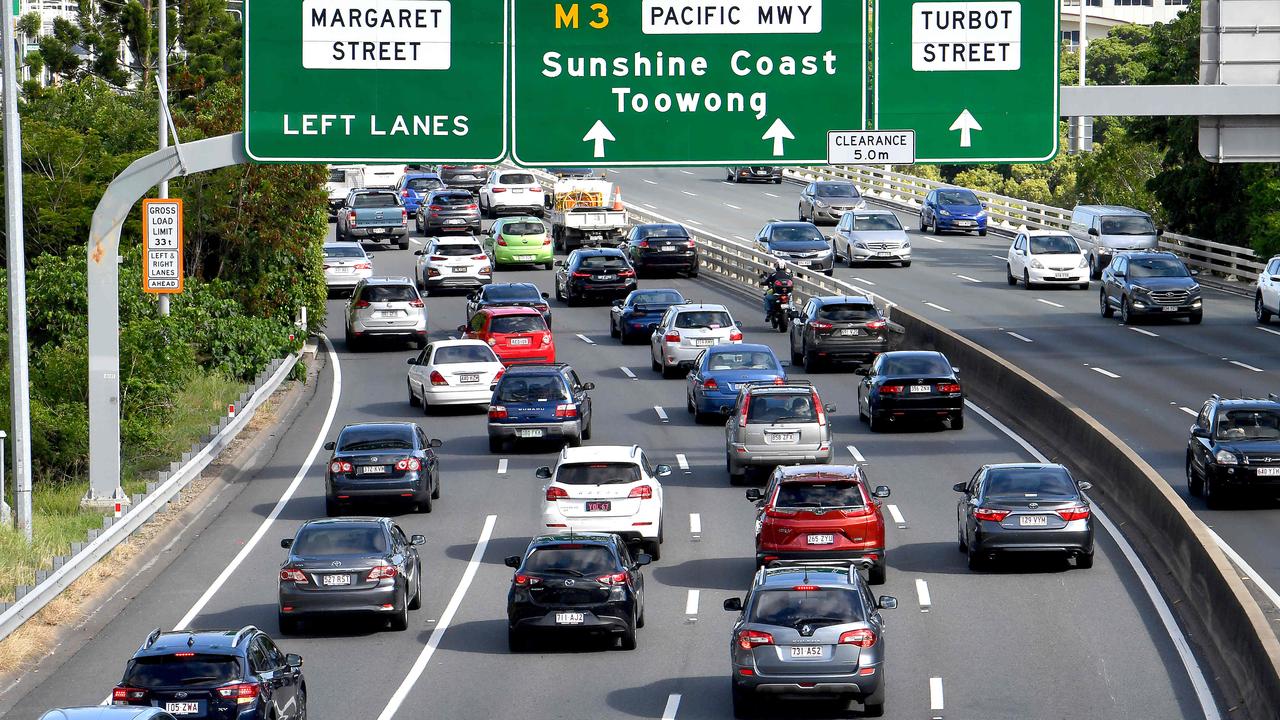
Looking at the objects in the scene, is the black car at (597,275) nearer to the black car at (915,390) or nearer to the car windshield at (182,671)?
the black car at (915,390)

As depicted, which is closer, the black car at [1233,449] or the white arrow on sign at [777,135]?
the white arrow on sign at [777,135]

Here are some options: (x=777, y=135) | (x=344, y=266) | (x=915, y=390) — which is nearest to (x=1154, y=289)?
(x=915, y=390)

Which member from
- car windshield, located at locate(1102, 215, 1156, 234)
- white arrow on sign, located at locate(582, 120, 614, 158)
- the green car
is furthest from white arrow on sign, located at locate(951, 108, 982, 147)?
the green car

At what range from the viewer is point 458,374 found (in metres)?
41.2

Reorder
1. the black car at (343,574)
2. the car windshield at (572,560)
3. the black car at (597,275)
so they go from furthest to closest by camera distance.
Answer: the black car at (597,275) < the black car at (343,574) < the car windshield at (572,560)

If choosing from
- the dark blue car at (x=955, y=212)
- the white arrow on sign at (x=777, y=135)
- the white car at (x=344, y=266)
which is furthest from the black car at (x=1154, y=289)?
the white arrow on sign at (x=777, y=135)

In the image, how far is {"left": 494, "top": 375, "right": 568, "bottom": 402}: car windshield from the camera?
121ft

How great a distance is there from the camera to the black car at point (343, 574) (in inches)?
959

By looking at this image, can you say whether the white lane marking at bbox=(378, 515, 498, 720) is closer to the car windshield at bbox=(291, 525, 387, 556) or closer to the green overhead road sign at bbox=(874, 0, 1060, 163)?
the car windshield at bbox=(291, 525, 387, 556)

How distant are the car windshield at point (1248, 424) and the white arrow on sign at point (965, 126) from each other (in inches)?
373

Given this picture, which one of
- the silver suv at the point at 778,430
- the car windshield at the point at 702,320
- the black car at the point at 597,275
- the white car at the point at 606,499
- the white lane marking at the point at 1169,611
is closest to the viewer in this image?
the white lane marking at the point at 1169,611

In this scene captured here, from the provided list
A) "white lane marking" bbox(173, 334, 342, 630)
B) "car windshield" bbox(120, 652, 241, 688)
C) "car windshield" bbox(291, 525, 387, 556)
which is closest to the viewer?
"car windshield" bbox(120, 652, 241, 688)

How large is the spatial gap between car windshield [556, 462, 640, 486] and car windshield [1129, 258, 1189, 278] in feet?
85.7

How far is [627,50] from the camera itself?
23.5m
